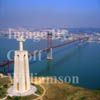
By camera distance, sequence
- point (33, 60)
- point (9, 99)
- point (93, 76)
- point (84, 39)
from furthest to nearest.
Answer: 1. point (84, 39)
2. point (33, 60)
3. point (93, 76)
4. point (9, 99)

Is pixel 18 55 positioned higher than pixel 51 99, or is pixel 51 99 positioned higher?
pixel 18 55

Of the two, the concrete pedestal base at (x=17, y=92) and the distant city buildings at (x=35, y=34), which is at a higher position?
the distant city buildings at (x=35, y=34)

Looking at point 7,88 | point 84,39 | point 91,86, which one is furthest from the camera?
point 84,39

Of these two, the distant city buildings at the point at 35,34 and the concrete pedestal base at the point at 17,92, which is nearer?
the concrete pedestal base at the point at 17,92

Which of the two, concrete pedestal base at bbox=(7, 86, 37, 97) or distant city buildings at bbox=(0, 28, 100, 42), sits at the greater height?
distant city buildings at bbox=(0, 28, 100, 42)

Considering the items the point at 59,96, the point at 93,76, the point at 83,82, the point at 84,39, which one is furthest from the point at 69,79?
the point at 84,39

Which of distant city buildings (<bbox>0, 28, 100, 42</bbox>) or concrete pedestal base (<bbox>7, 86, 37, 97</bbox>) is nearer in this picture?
concrete pedestal base (<bbox>7, 86, 37, 97</bbox>)

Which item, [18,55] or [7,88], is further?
[7,88]

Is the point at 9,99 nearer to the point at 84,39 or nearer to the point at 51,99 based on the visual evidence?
the point at 51,99

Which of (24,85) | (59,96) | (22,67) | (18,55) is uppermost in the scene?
(18,55)

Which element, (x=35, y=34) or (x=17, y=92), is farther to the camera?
(x=35, y=34)

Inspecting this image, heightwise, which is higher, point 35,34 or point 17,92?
point 35,34
